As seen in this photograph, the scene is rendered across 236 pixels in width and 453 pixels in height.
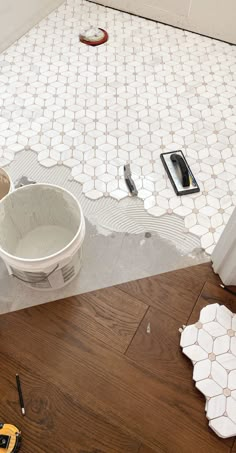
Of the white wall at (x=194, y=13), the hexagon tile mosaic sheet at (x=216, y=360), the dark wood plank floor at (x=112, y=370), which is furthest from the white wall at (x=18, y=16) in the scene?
the hexagon tile mosaic sheet at (x=216, y=360)

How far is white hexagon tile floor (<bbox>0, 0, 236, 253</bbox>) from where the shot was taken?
1.12 m

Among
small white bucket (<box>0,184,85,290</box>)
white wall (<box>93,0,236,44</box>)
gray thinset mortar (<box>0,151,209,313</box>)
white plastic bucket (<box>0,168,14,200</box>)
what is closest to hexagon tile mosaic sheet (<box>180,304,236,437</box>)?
gray thinset mortar (<box>0,151,209,313</box>)

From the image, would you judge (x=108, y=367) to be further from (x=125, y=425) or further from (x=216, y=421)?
(x=216, y=421)

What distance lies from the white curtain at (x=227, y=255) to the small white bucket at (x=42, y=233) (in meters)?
0.35

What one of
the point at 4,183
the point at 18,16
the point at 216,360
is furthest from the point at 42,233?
the point at 18,16

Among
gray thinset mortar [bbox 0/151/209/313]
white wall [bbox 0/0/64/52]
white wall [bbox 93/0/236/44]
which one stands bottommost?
gray thinset mortar [bbox 0/151/209/313]

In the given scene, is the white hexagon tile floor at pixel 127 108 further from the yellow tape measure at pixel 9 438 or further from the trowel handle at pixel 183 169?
the yellow tape measure at pixel 9 438

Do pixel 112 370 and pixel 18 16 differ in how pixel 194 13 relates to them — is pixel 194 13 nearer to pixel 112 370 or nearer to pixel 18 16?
pixel 18 16

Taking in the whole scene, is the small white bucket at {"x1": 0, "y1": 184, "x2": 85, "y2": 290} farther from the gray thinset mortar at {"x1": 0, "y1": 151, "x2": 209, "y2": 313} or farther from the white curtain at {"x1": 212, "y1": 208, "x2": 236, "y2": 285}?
the white curtain at {"x1": 212, "y1": 208, "x2": 236, "y2": 285}

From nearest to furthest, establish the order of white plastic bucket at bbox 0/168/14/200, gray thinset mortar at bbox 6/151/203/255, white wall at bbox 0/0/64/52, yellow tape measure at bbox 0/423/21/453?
yellow tape measure at bbox 0/423/21/453
white plastic bucket at bbox 0/168/14/200
gray thinset mortar at bbox 6/151/203/255
white wall at bbox 0/0/64/52

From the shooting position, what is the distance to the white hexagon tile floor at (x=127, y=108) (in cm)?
112

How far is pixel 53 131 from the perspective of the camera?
4.05 ft

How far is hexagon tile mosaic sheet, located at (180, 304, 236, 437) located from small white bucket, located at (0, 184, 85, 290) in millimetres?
359

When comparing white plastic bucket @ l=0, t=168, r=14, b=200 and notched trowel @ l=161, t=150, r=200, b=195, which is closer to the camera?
white plastic bucket @ l=0, t=168, r=14, b=200
